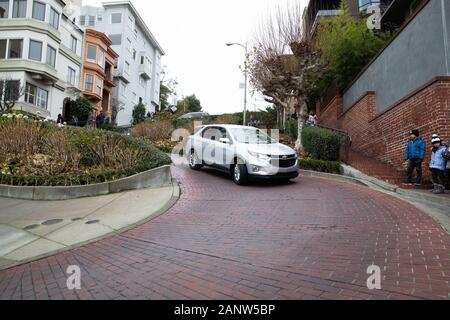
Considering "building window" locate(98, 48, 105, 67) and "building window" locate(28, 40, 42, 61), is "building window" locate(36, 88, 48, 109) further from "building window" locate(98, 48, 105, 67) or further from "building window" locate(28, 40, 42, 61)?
"building window" locate(98, 48, 105, 67)

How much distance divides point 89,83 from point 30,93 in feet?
34.8

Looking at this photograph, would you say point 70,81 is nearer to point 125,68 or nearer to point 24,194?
point 125,68

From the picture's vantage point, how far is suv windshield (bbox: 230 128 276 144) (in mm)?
10766

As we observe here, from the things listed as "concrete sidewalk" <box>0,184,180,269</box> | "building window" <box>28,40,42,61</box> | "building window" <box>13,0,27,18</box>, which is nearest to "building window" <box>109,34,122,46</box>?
"building window" <box>13,0,27,18</box>

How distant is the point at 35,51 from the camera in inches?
1141

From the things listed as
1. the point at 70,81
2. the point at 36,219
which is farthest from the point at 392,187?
the point at 70,81

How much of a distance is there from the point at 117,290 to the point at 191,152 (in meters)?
9.66

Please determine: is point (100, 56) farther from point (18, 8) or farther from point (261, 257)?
point (261, 257)

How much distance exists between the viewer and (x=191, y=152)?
1327 centimetres

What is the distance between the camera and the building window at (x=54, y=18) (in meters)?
30.3

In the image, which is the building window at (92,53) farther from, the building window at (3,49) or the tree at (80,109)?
the building window at (3,49)

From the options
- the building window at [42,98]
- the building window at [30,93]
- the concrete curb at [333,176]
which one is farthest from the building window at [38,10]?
the concrete curb at [333,176]

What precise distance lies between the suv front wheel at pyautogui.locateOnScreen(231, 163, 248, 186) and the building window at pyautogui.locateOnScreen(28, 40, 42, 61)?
25.9 metres

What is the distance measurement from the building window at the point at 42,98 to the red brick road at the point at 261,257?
27.4 m
